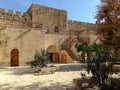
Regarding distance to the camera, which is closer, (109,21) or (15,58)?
(109,21)

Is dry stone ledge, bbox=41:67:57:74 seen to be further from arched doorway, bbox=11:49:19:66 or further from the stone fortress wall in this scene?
arched doorway, bbox=11:49:19:66

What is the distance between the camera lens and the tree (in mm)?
9961

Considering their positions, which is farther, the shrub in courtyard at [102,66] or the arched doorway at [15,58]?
the arched doorway at [15,58]

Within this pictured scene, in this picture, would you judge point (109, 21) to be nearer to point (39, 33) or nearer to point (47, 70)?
point (47, 70)

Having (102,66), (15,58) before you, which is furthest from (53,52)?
(102,66)

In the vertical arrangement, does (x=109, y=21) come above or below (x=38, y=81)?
above

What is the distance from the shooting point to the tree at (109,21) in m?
9.96

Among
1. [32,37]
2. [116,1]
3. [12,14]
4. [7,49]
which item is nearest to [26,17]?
[12,14]

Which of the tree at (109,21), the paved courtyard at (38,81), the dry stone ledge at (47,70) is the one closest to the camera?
the paved courtyard at (38,81)

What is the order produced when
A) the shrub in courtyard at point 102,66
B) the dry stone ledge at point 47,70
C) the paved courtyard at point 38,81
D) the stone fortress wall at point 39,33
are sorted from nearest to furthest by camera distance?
the shrub in courtyard at point 102,66
the paved courtyard at point 38,81
the dry stone ledge at point 47,70
the stone fortress wall at point 39,33

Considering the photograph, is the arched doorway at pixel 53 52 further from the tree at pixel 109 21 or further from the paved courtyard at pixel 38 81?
the paved courtyard at pixel 38 81

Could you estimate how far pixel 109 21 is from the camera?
36.6 ft

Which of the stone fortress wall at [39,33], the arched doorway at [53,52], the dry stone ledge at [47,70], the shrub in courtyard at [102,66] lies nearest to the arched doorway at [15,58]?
the stone fortress wall at [39,33]

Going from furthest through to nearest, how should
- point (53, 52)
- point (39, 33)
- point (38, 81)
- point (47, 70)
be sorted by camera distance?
point (53, 52), point (39, 33), point (47, 70), point (38, 81)
